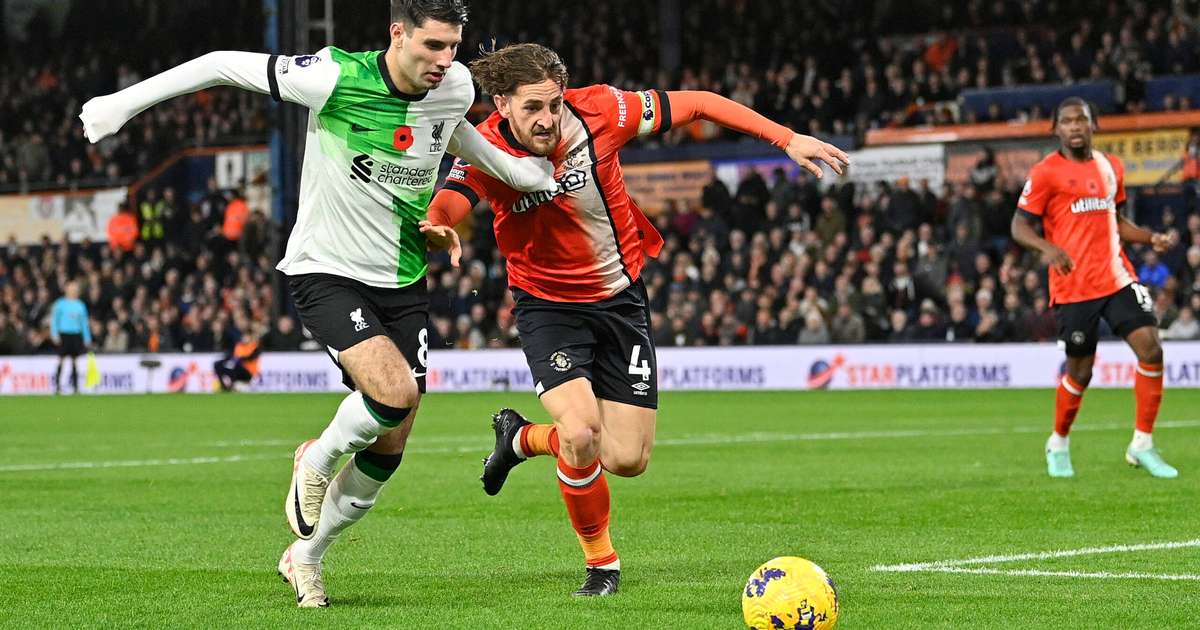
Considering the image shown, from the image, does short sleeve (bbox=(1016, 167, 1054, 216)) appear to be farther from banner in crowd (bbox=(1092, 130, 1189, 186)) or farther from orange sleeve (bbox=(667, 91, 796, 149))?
banner in crowd (bbox=(1092, 130, 1189, 186))

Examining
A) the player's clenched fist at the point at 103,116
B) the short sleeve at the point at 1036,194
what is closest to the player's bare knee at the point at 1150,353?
the short sleeve at the point at 1036,194

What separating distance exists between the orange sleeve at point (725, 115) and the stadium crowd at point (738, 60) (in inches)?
884

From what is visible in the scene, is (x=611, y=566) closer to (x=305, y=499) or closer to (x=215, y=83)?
(x=305, y=499)

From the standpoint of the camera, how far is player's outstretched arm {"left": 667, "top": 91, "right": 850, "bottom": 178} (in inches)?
272

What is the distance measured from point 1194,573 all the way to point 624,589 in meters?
2.20

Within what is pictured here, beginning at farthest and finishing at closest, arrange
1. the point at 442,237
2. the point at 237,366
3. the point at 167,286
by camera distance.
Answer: the point at 167,286, the point at 237,366, the point at 442,237

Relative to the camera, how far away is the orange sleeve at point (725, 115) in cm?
716

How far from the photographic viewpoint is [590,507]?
22.9 ft

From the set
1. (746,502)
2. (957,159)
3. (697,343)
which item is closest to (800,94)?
(957,159)

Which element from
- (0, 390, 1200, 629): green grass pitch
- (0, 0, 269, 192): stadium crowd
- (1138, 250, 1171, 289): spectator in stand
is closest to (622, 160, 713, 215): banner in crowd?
(0, 0, 269, 192): stadium crowd

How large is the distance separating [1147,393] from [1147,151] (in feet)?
56.2

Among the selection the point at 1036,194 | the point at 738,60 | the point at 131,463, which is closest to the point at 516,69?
the point at 1036,194

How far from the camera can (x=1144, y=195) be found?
27625 millimetres

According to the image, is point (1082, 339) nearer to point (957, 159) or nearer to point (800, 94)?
point (957, 159)
